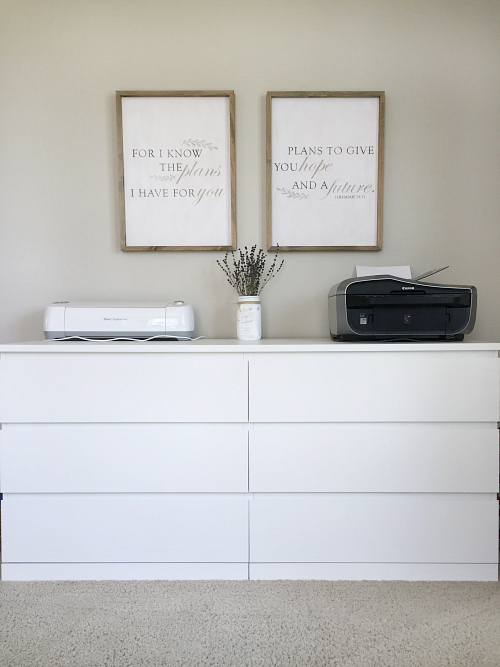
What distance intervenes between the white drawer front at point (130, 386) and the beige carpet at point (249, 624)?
1.93 feet

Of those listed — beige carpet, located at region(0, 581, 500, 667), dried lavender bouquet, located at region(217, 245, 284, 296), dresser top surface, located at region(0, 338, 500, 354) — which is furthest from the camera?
dried lavender bouquet, located at region(217, 245, 284, 296)

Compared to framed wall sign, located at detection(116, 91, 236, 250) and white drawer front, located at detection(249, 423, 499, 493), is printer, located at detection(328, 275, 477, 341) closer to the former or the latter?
white drawer front, located at detection(249, 423, 499, 493)

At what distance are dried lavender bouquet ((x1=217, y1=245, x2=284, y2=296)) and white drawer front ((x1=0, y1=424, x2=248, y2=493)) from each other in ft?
2.05

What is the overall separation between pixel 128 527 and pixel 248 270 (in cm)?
109

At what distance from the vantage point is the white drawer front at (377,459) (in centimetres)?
172

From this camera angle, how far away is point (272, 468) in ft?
A: 5.65

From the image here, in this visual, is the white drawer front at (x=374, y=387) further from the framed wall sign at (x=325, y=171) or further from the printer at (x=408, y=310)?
the framed wall sign at (x=325, y=171)

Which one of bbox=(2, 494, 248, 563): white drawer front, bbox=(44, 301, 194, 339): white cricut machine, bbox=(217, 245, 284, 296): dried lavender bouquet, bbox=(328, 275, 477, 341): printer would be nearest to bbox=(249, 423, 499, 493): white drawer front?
bbox=(2, 494, 248, 563): white drawer front

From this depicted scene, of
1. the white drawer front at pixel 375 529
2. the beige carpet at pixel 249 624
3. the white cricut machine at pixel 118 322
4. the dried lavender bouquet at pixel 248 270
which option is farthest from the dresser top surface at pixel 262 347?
the beige carpet at pixel 249 624

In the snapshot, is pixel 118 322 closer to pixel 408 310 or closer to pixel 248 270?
pixel 248 270

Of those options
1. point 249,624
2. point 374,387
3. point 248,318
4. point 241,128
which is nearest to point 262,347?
point 248,318

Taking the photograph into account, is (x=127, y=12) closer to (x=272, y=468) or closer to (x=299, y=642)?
(x=272, y=468)

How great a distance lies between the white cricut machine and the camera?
6.22ft

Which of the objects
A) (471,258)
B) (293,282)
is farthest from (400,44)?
(293,282)
